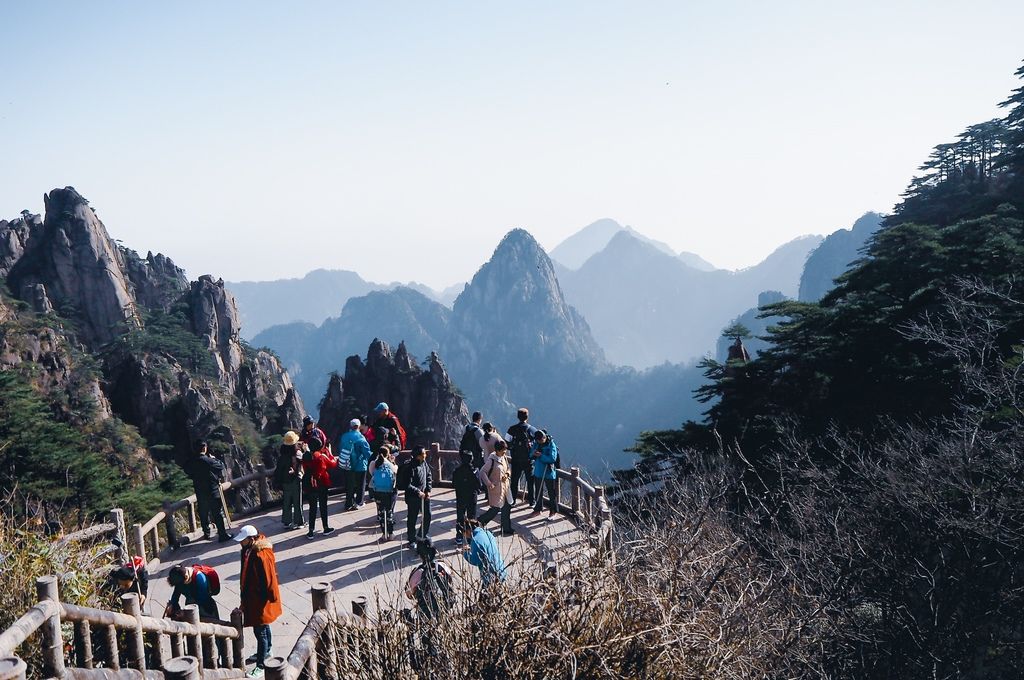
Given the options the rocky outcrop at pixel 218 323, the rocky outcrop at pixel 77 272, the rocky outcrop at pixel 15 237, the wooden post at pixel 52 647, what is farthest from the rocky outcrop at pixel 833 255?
the wooden post at pixel 52 647

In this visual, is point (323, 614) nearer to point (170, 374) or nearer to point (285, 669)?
point (285, 669)

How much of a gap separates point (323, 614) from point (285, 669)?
899 millimetres

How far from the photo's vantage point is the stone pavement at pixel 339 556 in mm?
8500

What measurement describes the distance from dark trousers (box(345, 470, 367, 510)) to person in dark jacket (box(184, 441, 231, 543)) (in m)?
1.94

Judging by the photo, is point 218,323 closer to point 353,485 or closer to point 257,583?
point 353,485

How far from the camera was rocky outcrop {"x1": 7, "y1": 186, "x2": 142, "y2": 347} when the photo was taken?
57.1m

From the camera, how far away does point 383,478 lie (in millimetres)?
9648

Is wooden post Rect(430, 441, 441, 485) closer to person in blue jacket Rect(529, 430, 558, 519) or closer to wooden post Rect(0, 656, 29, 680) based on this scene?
person in blue jacket Rect(529, 430, 558, 519)

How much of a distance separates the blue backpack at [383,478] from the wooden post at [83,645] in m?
4.44

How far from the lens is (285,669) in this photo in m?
4.73

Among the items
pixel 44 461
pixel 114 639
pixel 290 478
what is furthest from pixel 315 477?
pixel 44 461

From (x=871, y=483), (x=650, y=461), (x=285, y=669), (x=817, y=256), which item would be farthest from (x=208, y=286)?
(x=817, y=256)

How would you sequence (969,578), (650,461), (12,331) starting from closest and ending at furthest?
(969,578)
(650,461)
(12,331)

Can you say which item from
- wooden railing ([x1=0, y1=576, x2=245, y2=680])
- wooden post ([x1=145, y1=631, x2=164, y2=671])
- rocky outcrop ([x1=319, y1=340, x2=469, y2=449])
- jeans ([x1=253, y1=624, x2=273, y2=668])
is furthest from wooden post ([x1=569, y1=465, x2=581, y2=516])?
rocky outcrop ([x1=319, y1=340, x2=469, y2=449])
